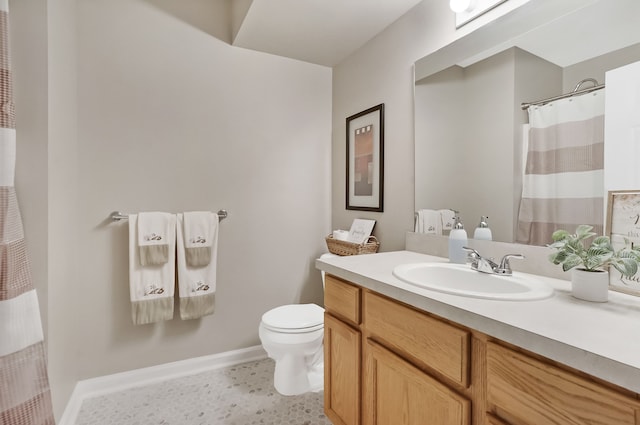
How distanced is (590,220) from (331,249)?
1.51 meters

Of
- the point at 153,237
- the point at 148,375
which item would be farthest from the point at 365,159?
the point at 148,375

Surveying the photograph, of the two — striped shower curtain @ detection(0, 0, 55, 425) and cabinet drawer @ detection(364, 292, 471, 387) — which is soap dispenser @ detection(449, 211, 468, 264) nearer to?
cabinet drawer @ detection(364, 292, 471, 387)

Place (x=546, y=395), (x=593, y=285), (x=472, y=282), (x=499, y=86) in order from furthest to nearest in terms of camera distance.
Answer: (x=499, y=86)
(x=472, y=282)
(x=593, y=285)
(x=546, y=395)

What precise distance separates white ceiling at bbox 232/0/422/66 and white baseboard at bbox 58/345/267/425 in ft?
7.27

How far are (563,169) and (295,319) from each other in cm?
151

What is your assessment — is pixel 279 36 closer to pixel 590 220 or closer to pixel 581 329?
pixel 590 220

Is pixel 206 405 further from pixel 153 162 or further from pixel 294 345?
pixel 153 162

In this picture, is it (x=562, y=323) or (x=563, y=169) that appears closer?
(x=562, y=323)

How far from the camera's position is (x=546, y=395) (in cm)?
67

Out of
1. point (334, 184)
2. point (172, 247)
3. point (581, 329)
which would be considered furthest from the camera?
point (334, 184)

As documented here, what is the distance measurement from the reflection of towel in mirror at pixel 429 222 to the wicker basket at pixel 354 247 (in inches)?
14.0

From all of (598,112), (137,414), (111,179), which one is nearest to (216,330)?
(137,414)

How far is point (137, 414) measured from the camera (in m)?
1.70

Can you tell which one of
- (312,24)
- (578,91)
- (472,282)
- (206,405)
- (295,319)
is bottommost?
(206,405)
